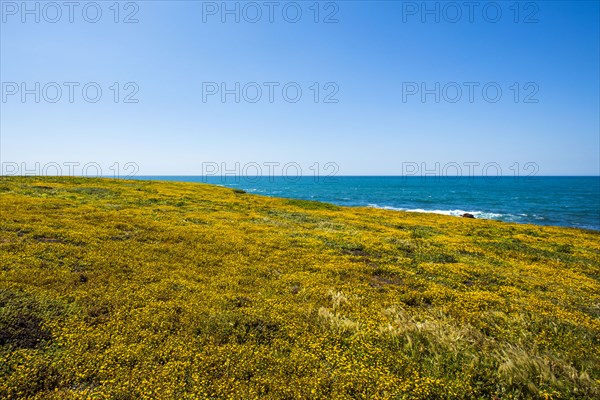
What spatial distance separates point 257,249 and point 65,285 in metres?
11.2

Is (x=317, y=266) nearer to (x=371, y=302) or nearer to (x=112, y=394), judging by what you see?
(x=371, y=302)

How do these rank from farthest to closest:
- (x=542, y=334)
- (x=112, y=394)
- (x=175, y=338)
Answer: (x=542, y=334), (x=175, y=338), (x=112, y=394)

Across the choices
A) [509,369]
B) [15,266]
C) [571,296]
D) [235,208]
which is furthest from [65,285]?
[235,208]

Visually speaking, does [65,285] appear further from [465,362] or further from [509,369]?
[509,369]

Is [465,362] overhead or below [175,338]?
below

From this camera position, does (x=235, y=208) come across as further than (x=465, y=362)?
Yes

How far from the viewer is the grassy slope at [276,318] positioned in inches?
351

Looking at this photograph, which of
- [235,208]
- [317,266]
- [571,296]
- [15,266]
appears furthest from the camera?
[235,208]

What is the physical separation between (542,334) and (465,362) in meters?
4.54

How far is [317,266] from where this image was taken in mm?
19203

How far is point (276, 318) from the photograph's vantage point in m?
12.3

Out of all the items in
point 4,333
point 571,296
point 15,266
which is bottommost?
point 571,296

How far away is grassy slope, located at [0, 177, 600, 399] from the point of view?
891 centimetres

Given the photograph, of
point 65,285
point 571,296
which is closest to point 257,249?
point 65,285
